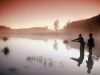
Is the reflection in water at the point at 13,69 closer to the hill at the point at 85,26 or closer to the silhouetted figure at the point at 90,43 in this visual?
the hill at the point at 85,26

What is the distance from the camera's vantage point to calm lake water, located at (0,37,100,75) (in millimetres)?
3291

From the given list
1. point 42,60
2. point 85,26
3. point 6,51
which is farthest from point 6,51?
point 85,26

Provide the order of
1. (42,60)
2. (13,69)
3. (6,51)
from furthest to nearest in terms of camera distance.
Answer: (6,51), (42,60), (13,69)

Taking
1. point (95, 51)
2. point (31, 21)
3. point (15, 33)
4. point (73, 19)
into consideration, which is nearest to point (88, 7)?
point (73, 19)

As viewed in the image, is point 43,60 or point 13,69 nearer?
point 13,69

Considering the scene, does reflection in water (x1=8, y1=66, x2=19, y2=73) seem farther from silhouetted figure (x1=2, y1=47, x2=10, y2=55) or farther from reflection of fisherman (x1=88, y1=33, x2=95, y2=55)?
reflection of fisherman (x1=88, y1=33, x2=95, y2=55)

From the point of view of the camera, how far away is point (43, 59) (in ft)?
11.9

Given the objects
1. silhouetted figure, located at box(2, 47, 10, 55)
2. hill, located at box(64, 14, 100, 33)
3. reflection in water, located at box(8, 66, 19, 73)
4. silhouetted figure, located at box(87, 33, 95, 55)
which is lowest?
reflection in water, located at box(8, 66, 19, 73)

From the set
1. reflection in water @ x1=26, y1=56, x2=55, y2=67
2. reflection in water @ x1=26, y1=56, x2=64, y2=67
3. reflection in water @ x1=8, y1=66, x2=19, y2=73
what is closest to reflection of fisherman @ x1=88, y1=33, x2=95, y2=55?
reflection in water @ x1=26, y1=56, x2=64, y2=67

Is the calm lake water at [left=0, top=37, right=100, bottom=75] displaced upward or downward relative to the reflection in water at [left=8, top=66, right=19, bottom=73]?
upward

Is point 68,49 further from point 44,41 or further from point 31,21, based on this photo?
point 31,21

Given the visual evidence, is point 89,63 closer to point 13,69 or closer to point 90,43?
point 90,43

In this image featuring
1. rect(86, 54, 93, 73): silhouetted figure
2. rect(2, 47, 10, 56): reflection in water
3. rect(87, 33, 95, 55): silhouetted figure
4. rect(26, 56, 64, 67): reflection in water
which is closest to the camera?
rect(86, 54, 93, 73): silhouetted figure

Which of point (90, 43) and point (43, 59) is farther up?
point (90, 43)
